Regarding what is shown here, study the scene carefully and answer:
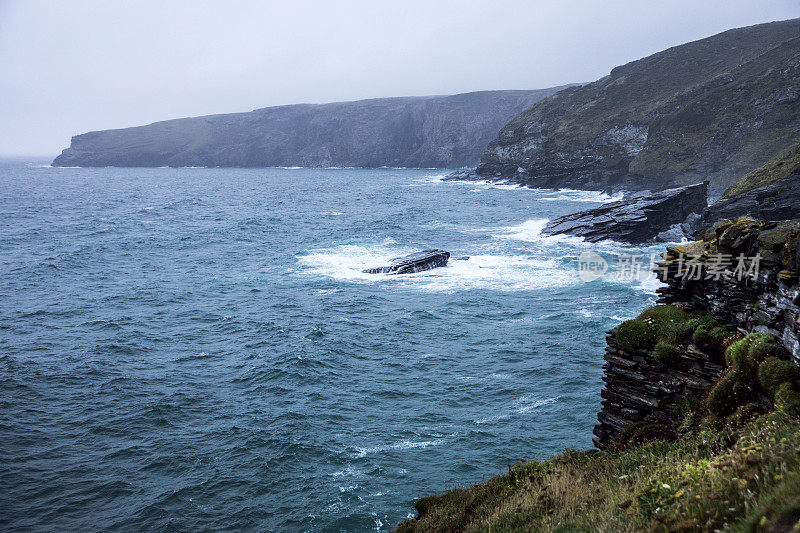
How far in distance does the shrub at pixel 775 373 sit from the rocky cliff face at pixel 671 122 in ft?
240

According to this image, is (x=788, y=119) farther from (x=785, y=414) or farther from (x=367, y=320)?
(x=785, y=414)

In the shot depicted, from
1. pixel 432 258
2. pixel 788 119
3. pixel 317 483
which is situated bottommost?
pixel 317 483

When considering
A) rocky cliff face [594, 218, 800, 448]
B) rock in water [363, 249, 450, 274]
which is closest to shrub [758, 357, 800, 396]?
rocky cliff face [594, 218, 800, 448]

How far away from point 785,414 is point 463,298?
1085 inches

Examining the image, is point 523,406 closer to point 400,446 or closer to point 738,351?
point 400,446

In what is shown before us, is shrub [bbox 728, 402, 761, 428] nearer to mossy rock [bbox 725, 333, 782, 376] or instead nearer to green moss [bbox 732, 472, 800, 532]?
mossy rock [bbox 725, 333, 782, 376]

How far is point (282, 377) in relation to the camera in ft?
85.3

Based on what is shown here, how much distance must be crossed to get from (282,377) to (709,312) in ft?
62.2

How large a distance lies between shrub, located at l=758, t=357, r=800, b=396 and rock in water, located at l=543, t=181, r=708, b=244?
44.6 m

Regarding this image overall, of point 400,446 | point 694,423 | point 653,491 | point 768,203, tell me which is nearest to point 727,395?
point 694,423

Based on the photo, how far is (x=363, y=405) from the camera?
23.0 m

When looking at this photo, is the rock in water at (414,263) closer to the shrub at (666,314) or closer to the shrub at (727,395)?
the shrub at (666,314)

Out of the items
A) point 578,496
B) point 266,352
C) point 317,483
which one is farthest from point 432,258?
point 578,496

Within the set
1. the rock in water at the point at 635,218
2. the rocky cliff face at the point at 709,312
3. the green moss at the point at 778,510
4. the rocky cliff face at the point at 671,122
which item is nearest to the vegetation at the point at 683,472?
the green moss at the point at 778,510
